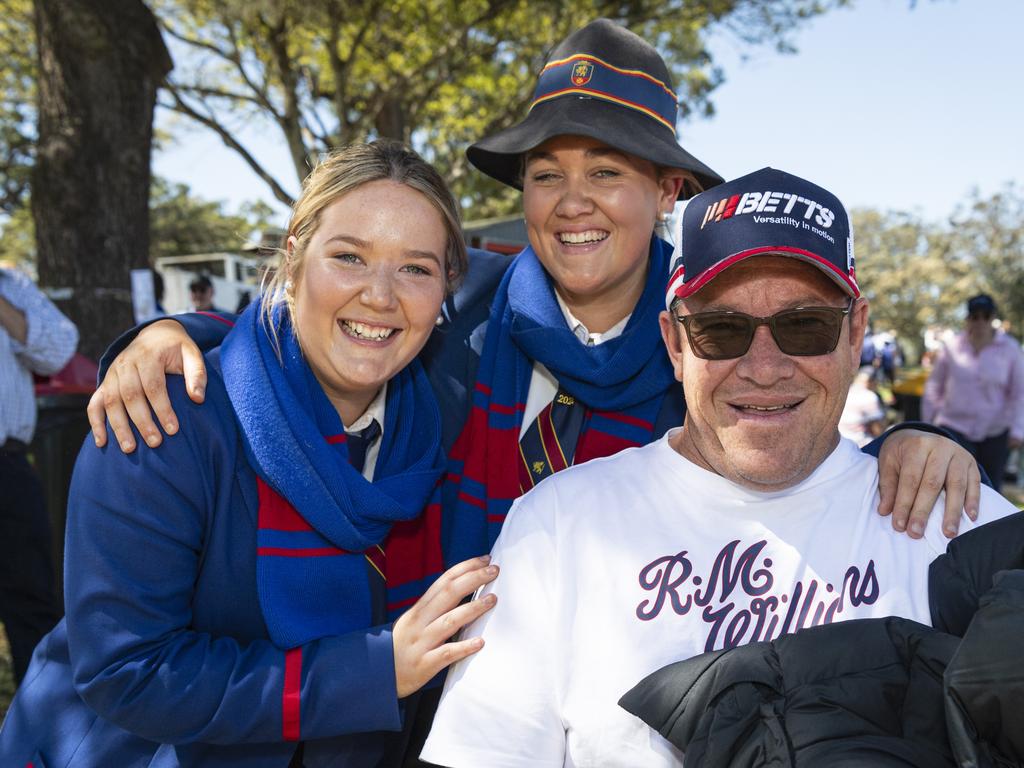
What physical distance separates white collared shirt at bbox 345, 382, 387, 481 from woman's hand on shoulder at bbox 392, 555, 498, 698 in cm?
49

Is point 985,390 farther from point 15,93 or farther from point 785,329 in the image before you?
point 15,93

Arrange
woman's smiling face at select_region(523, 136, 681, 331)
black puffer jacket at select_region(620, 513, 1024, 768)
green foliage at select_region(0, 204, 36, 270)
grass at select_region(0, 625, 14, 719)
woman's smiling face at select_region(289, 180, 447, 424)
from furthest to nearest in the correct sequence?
green foliage at select_region(0, 204, 36, 270)
grass at select_region(0, 625, 14, 719)
woman's smiling face at select_region(523, 136, 681, 331)
woman's smiling face at select_region(289, 180, 447, 424)
black puffer jacket at select_region(620, 513, 1024, 768)

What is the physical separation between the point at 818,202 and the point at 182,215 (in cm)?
4527

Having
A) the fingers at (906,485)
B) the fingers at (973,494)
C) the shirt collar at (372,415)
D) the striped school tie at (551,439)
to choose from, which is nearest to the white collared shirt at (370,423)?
the shirt collar at (372,415)

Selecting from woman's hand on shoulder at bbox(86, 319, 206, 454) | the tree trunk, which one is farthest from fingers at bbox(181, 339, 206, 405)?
the tree trunk

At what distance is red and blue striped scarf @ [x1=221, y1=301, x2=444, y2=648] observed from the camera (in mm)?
1879

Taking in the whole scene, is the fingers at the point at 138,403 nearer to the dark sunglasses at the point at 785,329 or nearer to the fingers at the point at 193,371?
the fingers at the point at 193,371

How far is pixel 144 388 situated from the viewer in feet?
6.02

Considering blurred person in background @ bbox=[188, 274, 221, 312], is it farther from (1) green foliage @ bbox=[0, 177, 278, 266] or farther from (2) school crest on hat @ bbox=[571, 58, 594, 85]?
(1) green foliage @ bbox=[0, 177, 278, 266]

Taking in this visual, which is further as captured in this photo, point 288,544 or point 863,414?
point 863,414

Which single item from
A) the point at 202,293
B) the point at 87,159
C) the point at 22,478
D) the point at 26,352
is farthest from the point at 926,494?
the point at 202,293

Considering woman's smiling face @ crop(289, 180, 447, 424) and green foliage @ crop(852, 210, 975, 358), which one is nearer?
woman's smiling face @ crop(289, 180, 447, 424)

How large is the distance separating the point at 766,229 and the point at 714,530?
66 cm

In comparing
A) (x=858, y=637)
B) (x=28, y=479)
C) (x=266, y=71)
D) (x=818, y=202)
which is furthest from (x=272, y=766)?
(x=266, y=71)
